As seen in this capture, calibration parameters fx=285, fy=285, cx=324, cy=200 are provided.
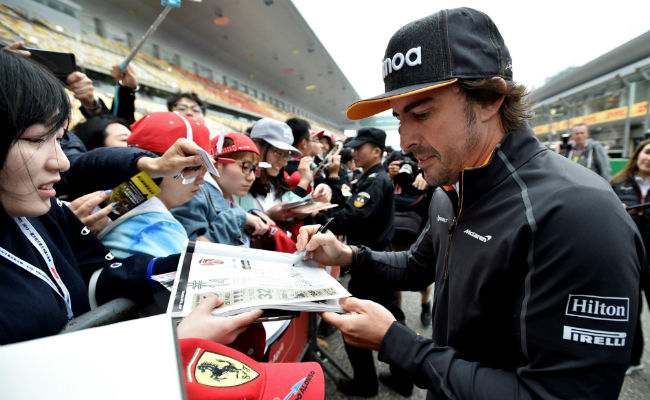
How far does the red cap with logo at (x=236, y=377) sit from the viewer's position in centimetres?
50

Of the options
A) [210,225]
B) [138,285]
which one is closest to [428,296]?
[210,225]

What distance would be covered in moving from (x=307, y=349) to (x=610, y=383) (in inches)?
72.3

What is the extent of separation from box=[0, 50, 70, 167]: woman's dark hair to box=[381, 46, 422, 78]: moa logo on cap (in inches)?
38.9

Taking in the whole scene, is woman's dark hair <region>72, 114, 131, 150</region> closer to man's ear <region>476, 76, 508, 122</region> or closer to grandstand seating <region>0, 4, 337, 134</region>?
grandstand seating <region>0, 4, 337, 134</region>

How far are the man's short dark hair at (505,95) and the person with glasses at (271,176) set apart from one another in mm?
1643

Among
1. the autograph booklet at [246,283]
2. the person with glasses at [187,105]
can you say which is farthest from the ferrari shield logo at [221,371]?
the person with glasses at [187,105]

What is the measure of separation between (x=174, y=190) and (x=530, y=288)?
1.46 m

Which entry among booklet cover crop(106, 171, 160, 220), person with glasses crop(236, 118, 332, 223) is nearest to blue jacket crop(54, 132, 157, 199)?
booklet cover crop(106, 171, 160, 220)

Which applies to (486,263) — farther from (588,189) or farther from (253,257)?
(253,257)

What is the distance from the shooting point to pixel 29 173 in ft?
2.29

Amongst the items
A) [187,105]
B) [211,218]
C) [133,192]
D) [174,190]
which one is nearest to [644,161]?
Answer: [211,218]

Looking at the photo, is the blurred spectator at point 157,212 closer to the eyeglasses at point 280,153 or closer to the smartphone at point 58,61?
the smartphone at point 58,61

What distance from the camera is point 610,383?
0.64 meters

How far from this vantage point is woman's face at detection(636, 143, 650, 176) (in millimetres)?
2576
